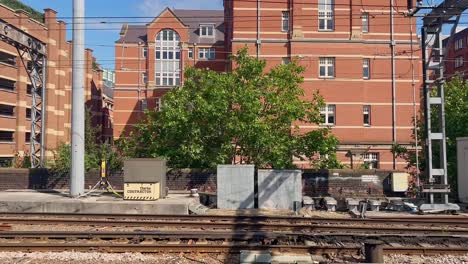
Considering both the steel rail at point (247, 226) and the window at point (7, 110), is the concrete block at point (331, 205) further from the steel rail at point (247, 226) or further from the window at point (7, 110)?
the window at point (7, 110)

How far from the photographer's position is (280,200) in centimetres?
1920

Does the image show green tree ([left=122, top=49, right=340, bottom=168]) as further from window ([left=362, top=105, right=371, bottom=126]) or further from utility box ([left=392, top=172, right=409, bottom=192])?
window ([left=362, top=105, right=371, bottom=126])

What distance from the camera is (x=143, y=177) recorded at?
19.2 meters

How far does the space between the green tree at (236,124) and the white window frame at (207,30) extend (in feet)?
125

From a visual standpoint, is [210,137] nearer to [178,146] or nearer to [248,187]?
[178,146]

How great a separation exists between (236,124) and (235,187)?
469 centimetres

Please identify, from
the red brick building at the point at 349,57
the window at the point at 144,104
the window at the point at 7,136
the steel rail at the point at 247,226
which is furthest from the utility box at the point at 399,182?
the window at the point at 7,136

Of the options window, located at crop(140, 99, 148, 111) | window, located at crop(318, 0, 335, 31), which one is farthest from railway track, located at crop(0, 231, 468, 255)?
window, located at crop(140, 99, 148, 111)

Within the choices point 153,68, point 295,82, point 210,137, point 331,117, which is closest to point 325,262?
→ point 210,137

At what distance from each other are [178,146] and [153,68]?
3586 cm

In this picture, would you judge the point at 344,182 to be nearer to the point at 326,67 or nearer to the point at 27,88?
the point at 326,67

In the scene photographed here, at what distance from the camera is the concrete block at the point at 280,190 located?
1914 centimetres

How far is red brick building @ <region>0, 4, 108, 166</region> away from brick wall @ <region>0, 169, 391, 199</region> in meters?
20.0

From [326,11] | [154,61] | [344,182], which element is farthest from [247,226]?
[154,61]
